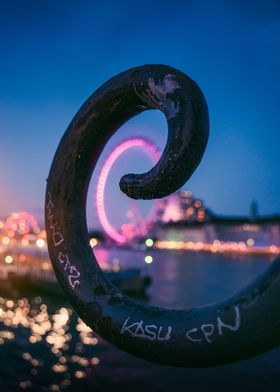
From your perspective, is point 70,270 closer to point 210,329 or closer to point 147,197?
point 147,197

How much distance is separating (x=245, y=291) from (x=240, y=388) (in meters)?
15.0

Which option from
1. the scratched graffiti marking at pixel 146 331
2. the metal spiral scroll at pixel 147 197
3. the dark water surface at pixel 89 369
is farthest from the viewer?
the dark water surface at pixel 89 369

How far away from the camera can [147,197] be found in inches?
53.0

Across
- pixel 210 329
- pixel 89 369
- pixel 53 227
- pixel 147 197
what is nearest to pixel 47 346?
pixel 89 369

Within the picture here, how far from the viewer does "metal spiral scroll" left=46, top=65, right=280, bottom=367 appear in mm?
1024

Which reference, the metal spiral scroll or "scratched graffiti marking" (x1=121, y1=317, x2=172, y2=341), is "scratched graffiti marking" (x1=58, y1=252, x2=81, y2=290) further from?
"scratched graffiti marking" (x1=121, y1=317, x2=172, y2=341)

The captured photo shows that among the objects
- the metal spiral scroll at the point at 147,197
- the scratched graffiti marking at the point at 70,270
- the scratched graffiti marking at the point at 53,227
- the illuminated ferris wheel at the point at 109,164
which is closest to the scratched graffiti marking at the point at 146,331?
the metal spiral scroll at the point at 147,197

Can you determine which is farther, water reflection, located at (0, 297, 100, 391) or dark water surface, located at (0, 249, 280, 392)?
water reflection, located at (0, 297, 100, 391)

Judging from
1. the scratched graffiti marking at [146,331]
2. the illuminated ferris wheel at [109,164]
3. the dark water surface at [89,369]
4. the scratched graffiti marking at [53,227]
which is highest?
the illuminated ferris wheel at [109,164]

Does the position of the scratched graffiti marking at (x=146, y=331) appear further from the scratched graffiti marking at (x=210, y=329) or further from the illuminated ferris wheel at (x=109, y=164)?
the illuminated ferris wheel at (x=109, y=164)

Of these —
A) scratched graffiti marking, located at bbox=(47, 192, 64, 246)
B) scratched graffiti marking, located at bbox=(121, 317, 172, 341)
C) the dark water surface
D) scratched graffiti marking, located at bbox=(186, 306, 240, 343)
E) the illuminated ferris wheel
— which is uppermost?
the illuminated ferris wheel

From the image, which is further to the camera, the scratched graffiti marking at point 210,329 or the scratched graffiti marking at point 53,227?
the scratched graffiti marking at point 53,227

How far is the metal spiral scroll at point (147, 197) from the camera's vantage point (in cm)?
102

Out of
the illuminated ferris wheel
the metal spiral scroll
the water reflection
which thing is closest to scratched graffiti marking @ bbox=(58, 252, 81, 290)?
the metal spiral scroll
